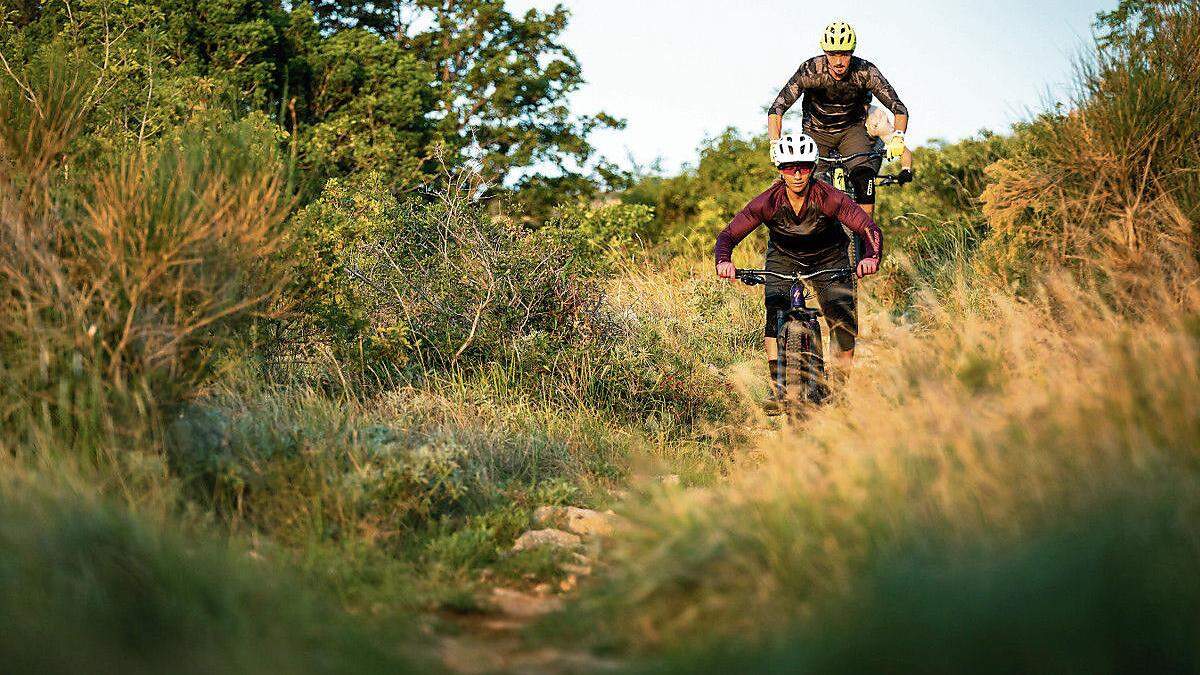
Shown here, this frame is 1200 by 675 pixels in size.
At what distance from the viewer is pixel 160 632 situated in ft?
11.8

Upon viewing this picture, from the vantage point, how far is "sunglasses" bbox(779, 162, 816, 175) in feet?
24.6

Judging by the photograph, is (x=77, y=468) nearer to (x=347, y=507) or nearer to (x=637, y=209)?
(x=347, y=507)

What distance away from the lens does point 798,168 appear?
7.51 m

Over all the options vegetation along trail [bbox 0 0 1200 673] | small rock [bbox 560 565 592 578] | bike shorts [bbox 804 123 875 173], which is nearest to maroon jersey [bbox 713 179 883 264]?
vegetation along trail [bbox 0 0 1200 673]

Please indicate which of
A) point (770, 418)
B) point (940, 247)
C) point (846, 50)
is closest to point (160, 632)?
point (770, 418)

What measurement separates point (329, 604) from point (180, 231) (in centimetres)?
193

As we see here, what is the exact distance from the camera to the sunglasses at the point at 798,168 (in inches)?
295

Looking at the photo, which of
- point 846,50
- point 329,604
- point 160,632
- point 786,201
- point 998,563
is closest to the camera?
point 998,563

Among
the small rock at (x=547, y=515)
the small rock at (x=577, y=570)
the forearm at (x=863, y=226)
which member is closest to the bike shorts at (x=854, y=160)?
the forearm at (x=863, y=226)

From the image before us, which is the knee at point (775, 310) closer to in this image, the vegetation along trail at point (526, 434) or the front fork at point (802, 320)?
the front fork at point (802, 320)

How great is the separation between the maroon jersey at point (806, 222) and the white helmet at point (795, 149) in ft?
1.14

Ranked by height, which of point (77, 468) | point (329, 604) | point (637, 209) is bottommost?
point (329, 604)

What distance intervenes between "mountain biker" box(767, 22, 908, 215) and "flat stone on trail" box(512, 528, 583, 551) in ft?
14.7

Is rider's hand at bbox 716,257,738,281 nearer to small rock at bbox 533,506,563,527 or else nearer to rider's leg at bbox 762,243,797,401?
rider's leg at bbox 762,243,797,401
